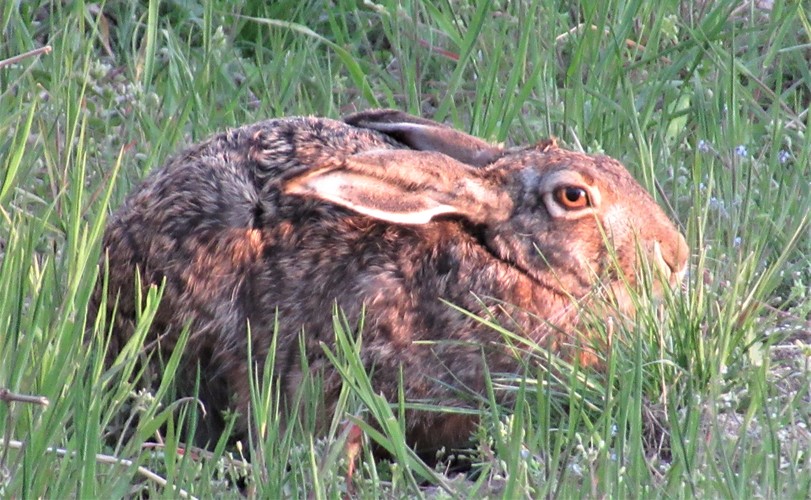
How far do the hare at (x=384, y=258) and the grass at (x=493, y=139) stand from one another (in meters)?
0.13

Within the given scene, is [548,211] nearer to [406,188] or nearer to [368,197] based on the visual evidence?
[406,188]

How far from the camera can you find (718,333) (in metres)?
4.00

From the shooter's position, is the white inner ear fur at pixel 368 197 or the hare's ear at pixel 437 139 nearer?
the white inner ear fur at pixel 368 197

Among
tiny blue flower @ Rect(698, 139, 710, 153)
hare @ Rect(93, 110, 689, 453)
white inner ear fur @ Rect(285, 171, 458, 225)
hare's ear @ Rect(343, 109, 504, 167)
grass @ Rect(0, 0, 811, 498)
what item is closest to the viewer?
grass @ Rect(0, 0, 811, 498)

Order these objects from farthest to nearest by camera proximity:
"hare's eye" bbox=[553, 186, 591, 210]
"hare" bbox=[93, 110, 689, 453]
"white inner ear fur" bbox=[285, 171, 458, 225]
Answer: "hare's eye" bbox=[553, 186, 591, 210] → "hare" bbox=[93, 110, 689, 453] → "white inner ear fur" bbox=[285, 171, 458, 225]

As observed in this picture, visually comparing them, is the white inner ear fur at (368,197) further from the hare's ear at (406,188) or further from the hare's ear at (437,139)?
the hare's ear at (437,139)

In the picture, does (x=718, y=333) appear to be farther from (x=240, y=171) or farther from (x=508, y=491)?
(x=240, y=171)

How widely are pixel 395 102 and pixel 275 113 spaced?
0.64 meters

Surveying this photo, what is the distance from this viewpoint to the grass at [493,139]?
131 inches

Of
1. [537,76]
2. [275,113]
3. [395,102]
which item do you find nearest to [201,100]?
[275,113]

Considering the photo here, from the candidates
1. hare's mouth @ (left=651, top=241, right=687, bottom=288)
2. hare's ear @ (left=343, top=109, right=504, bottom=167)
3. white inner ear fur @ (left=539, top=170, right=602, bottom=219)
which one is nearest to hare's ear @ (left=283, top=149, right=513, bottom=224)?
white inner ear fur @ (left=539, top=170, right=602, bottom=219)

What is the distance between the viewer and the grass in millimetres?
3338

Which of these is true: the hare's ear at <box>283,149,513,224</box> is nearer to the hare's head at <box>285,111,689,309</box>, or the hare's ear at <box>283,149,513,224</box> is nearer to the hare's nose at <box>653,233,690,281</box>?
the hare's head at <box>285,111,689,309</box>

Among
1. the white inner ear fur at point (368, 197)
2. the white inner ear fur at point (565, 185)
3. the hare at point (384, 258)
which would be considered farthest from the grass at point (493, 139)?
the white inner ear fur at point (368, 197)
